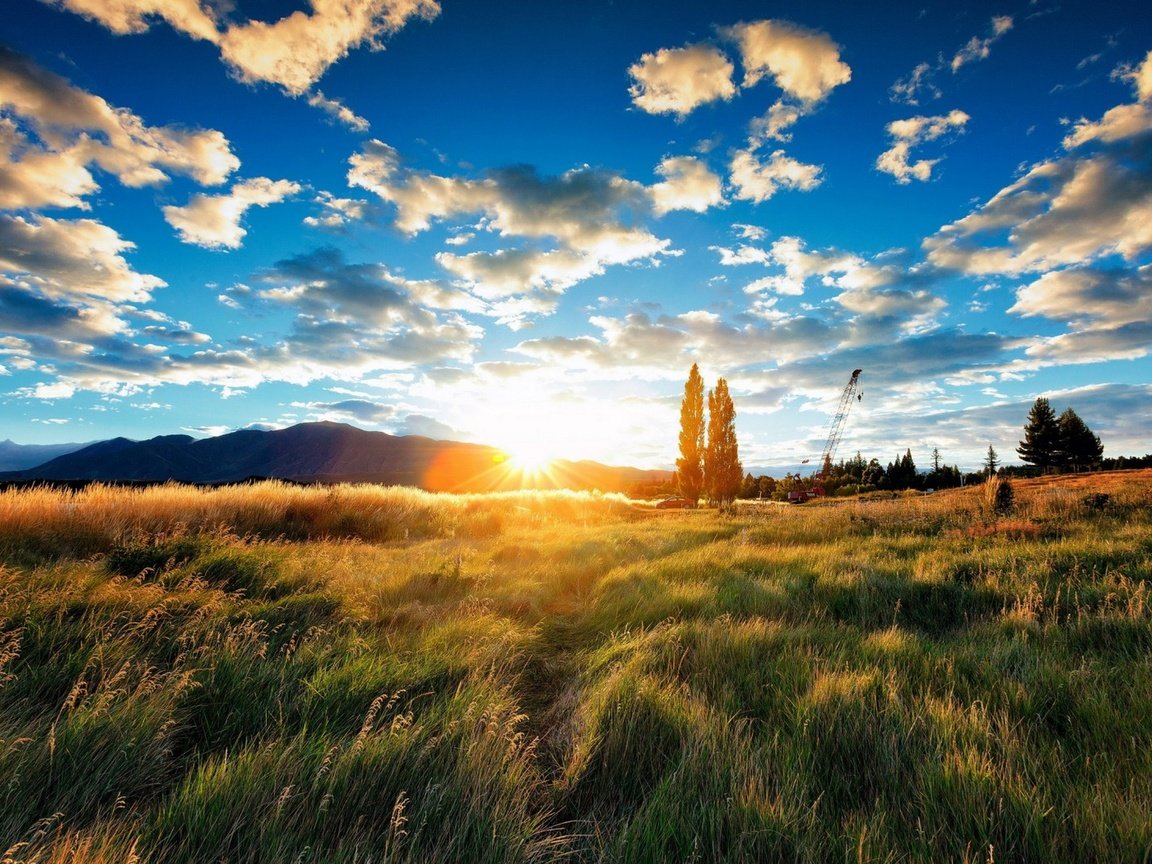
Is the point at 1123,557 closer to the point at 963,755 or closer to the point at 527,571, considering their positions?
the point at 963,755

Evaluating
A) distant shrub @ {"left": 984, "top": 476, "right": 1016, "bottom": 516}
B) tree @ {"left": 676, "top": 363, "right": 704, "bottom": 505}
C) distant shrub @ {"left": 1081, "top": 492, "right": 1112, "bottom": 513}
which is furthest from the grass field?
tree @ {"left": 676, "top": 363, "right": 704, "bottom": 505}

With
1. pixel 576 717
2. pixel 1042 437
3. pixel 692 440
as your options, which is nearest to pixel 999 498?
pixel 576 717

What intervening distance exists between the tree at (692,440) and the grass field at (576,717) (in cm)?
4166

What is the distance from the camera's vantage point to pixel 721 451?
48.7m

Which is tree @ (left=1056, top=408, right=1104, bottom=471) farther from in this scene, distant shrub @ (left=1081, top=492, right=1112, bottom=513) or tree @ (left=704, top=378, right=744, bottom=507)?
distant shrub @ (left=1081, top=492, right=1112, bottom=513)

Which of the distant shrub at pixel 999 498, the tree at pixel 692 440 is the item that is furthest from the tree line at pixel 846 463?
the distant shrub at pixel 999 498

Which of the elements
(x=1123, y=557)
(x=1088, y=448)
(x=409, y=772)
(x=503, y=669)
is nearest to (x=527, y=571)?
(x=503, y=669)

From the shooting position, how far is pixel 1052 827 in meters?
1.93

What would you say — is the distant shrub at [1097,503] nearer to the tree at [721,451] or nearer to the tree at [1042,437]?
the tree at [721,451]

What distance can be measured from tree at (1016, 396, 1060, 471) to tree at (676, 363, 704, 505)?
197 feet

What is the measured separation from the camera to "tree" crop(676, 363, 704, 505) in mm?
47719

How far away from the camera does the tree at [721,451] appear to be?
47.8 m

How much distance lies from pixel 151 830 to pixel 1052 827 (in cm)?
335

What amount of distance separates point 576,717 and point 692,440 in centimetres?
4646
